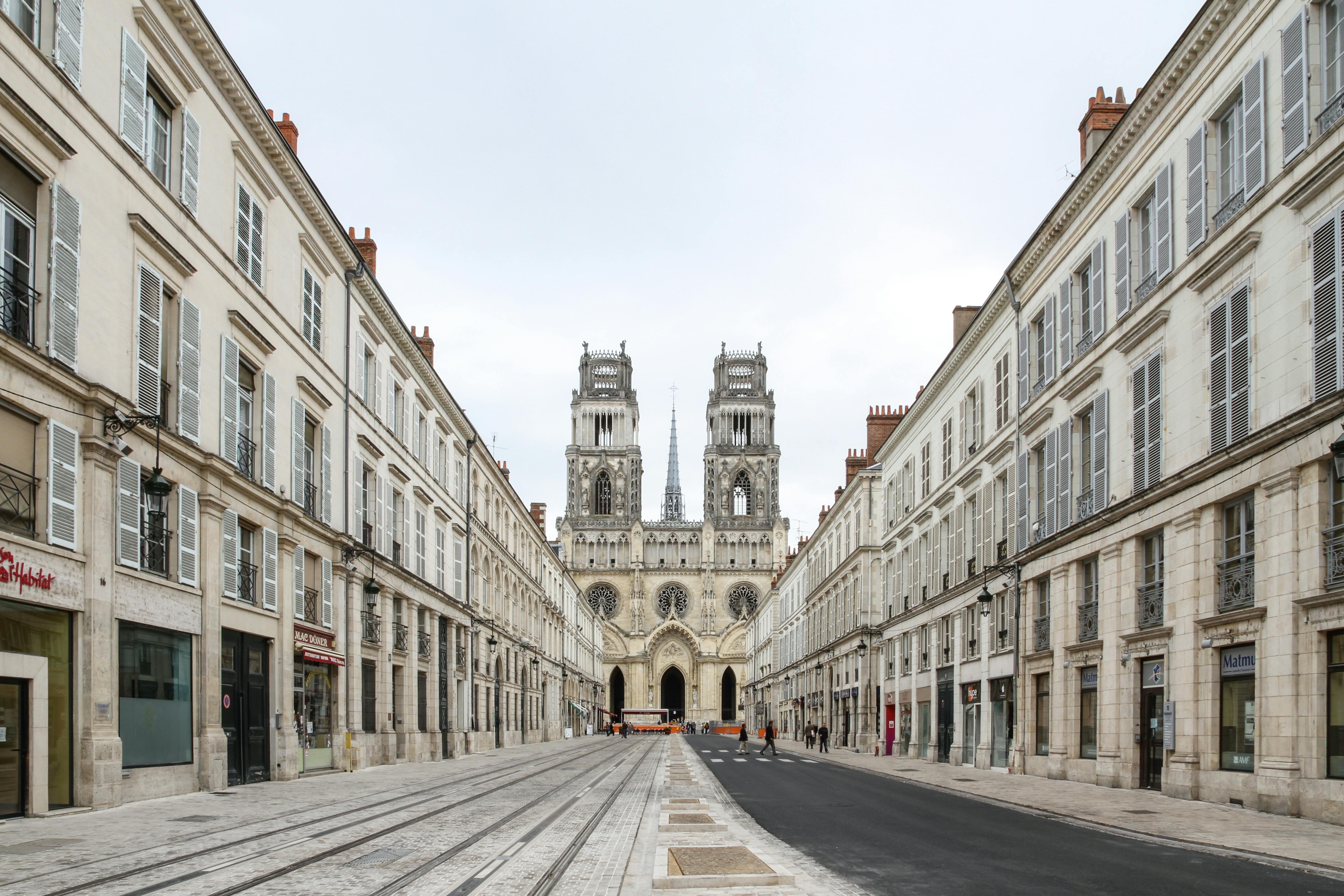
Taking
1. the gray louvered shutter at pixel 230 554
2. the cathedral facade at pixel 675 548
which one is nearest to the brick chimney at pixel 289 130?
the gray louvered shutter at pixel 230 554

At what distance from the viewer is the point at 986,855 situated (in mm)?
12781

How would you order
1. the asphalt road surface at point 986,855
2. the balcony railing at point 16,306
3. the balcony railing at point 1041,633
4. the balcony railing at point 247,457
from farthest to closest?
1. the balcony railing at point 1041,633
2. the balcony railing at point 247,457
3. the balcony railing at point 16,306
4. the asphalt road surface at point 986,855

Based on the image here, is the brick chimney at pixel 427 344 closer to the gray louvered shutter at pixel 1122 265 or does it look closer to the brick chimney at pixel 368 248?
the brick chimney at pixel 368 248

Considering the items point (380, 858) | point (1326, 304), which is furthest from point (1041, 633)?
point (380, 858)

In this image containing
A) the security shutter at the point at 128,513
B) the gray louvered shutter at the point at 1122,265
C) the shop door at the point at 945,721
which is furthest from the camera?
the shop door at the point at 945,721

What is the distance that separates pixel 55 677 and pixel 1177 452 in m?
18.2

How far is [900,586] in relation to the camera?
48.3 metres

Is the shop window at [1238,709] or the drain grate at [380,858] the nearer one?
the drain grate at [380,858]

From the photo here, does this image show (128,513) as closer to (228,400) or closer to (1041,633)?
(228,400)

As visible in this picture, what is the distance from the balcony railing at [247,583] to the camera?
23.0 metres

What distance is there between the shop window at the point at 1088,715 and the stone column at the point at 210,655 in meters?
17.4

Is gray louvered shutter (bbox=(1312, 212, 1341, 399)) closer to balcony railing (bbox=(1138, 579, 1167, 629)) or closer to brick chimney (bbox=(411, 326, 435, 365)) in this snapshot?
balcony railing (bbox=(1138, 579, 1167, 629))

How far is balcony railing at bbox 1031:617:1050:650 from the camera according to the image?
29.2 m

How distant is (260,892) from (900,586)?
40.7 metres
